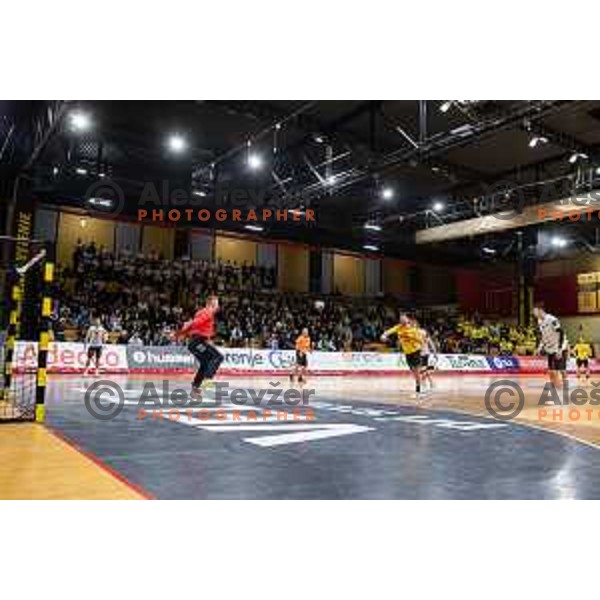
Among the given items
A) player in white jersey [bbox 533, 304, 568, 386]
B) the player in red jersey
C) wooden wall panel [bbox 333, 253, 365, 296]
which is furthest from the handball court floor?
wooden wall panel [bbox 333, 253, 365, 296]

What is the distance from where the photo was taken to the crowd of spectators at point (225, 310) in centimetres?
2273

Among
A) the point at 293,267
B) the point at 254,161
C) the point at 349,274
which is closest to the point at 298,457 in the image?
the point at 254,161

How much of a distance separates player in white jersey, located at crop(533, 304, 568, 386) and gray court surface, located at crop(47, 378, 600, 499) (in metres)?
3.54

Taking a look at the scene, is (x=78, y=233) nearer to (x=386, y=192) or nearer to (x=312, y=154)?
(x=312, y=154)

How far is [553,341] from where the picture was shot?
11.1m

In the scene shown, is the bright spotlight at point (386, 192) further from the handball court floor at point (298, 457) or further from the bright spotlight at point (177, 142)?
the handball court floor at point (298, 457)

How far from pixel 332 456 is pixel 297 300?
25.4 m

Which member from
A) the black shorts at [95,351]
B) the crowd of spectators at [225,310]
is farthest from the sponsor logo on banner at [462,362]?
the black shorts at [95,351]

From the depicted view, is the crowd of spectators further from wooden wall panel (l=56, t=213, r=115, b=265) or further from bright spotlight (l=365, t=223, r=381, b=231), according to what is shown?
bright spotlight (l=365, t=223, r=381, b=231)

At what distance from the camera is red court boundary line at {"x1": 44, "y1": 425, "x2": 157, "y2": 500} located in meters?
3.79

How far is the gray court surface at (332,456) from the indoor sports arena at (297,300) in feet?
0.12

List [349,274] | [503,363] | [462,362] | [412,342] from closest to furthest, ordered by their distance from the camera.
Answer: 1. [412,342]
2. [462,362]
3. [503,363]
4. [349,274]

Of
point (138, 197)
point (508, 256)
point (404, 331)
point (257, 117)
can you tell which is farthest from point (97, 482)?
point (508, 256)
